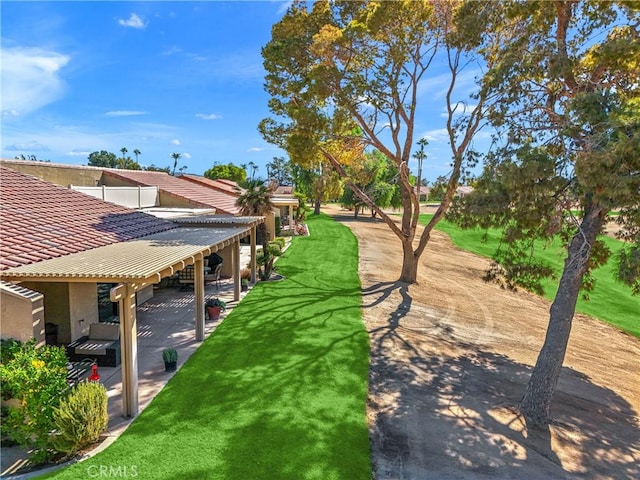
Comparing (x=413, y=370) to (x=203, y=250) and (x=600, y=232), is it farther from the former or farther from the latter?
(x=203, y=250)

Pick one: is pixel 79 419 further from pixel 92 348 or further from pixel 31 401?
pixel 92 348

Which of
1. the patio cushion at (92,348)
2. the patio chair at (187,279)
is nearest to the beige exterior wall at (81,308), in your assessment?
the patio cushion at (92,348)

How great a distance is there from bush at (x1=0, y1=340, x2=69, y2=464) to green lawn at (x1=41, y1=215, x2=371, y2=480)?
0.76m

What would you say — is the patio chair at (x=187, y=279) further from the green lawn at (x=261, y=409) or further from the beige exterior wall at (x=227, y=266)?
the green lawn at (x=261, y=409)

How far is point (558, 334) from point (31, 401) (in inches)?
436

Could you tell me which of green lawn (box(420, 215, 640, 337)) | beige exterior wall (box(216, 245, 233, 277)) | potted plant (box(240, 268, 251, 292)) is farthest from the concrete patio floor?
green lawn (box(420, 215, 640, 337))

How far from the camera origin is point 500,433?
9109 millimetres

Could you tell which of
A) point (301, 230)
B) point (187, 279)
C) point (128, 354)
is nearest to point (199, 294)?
point (128, 354)

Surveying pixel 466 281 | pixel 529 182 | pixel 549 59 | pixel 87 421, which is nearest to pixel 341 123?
pixel 549 59

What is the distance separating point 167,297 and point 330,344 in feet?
26.9

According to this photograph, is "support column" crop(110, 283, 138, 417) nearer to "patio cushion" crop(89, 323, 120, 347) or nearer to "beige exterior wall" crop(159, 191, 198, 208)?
"patio cushion" crop(89, 323, 120, 347)

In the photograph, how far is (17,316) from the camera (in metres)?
7.51

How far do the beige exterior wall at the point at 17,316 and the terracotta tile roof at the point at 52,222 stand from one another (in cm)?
109

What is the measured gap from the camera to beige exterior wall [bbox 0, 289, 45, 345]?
747cm
